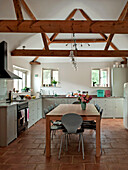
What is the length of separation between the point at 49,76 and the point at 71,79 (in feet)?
3.58

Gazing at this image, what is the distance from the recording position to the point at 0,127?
422 cm

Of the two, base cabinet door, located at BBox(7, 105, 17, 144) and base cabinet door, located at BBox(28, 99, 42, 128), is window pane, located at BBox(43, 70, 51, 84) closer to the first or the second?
base cabinet door, located at BBox(28, 99, 42, 128)

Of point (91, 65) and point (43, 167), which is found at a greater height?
point (91, 65)

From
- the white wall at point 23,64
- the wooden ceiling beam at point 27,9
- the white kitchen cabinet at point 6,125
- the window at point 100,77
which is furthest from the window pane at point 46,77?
the white kitchen cabinet at point 6,125

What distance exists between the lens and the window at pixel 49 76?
9.12 meters

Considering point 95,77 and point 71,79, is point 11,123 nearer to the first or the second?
point 71,79

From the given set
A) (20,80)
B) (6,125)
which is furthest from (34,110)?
(6,125)

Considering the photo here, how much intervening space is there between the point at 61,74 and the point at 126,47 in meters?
3.23

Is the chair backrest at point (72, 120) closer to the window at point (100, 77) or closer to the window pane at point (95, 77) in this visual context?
the window at point (100, 77)

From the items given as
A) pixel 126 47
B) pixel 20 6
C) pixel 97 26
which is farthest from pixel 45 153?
pixel 126 47

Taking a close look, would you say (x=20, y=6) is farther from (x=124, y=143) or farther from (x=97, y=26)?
(x=124, y=143)

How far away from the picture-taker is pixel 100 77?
353 inches

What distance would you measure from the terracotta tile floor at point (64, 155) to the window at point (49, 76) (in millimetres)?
4389

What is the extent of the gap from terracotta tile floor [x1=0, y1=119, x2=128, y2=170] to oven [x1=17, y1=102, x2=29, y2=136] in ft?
0.96
